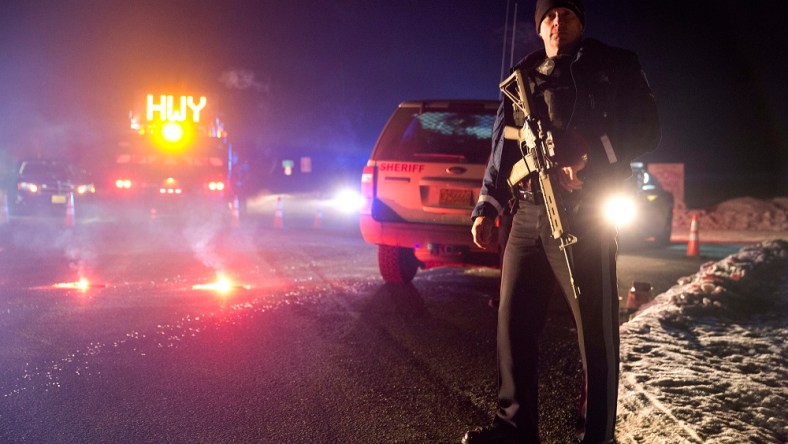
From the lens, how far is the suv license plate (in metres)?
6.72

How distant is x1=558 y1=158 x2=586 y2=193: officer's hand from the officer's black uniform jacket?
3cm

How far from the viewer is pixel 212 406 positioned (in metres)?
3.89

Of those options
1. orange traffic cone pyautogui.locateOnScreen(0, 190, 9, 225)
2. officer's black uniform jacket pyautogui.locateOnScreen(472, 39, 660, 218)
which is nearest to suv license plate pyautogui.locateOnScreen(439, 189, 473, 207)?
officer's black uniform jacket pyautogui.locateOnScreen(472, 39, 660, 218)

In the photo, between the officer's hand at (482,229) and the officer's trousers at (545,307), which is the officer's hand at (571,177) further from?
the officer's hand at (482,229)

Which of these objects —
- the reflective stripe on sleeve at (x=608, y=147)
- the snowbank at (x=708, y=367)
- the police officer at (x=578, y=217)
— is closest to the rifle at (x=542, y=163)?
the police officer at (x=578, y=217)

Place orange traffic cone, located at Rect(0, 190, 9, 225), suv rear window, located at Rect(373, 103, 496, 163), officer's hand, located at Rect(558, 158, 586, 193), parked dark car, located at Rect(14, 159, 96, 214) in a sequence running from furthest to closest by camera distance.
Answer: parked dark car, located at Rect(14, 159, 96, 214) → orange traffic cone, located at Rect(0, 190, 9, 225) → suv rear window, located at Rect(373, 103, 496, 163) → officer's hand, located at Rect(558, 158, 586, 193)

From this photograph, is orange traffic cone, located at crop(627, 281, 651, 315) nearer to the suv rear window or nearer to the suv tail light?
the suv rear window

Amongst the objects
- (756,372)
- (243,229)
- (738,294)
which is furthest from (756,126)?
(756,372)

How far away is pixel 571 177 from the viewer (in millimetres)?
2930

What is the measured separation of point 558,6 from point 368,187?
14.2 feet

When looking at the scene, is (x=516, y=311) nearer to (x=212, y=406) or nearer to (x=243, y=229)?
(x=212, y=406)

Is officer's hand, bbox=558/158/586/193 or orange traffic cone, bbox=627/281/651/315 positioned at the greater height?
officer's hand, bbox=558/158/586/193

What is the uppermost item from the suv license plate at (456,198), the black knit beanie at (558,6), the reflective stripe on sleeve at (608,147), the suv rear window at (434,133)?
the black knit beanie at (558,6)

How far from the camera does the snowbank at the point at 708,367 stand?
3.29 m
